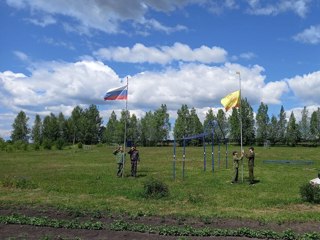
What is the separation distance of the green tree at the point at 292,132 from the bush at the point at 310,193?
10587cm

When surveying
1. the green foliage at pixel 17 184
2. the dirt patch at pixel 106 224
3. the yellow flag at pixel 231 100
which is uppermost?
the yellow flag at pixel 231 100

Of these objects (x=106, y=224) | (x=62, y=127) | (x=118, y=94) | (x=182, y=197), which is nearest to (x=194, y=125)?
(x=62, y=127)

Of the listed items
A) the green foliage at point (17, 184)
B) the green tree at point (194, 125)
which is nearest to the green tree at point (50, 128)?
the green tree at point (194, 125)

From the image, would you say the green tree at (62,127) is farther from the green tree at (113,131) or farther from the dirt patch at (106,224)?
the dirt patch at (106,224)

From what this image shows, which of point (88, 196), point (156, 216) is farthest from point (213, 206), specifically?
point (88, 196)

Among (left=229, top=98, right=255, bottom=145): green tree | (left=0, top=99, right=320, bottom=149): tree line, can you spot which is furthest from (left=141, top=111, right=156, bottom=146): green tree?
(left=229, top=98, right=255, bottom=145): green tree

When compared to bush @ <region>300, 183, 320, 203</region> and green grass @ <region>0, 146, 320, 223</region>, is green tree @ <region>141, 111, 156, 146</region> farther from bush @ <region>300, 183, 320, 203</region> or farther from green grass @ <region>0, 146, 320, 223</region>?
bush @ <region>300, 183, 320, 203</region>

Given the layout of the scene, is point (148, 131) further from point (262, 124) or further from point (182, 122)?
point (262, 124)

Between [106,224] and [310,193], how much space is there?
8764mm

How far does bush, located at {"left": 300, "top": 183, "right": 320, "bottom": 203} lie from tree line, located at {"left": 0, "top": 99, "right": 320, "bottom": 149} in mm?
97401

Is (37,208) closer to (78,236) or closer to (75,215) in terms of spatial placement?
(75,215)

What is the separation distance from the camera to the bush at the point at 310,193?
1692 cm

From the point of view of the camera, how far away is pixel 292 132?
4796 inches

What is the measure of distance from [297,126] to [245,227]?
118m
